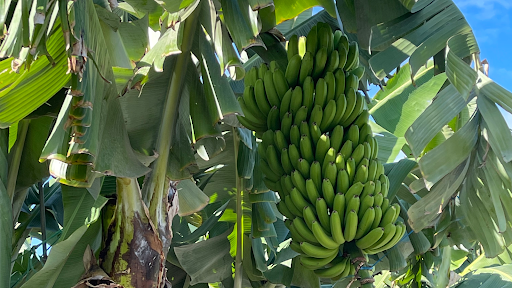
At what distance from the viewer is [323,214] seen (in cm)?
99

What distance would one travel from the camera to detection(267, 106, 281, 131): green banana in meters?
1.14

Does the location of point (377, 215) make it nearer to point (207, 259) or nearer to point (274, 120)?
point (274, 120)

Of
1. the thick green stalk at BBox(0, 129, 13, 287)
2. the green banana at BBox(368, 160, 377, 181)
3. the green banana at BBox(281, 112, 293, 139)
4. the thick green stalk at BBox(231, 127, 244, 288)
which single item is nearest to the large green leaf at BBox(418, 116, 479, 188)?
the green banana at BBox(368, 160, 377, 181)

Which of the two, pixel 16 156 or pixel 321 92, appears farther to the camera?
pixel 16 156

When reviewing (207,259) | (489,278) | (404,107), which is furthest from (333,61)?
(489,278)

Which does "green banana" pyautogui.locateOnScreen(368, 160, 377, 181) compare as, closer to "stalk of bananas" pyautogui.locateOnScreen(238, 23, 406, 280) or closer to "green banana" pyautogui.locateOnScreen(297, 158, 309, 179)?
"stalk of bananas" pyautogui.locateOnScreen(238, 23, 406, 280)

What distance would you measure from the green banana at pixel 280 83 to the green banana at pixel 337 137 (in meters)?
0.18

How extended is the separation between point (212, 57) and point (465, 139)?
63 centimetres

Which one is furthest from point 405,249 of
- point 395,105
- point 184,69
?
point 184,69

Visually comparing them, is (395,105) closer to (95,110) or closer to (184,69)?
(184,69)

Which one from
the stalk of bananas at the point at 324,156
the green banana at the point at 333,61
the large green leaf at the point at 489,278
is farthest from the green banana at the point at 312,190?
the large green leaf at the point at 489,278

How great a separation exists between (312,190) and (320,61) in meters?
0.35

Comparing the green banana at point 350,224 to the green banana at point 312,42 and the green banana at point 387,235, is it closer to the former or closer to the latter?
the green banana at point 387,235

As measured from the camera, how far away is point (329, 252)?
103 cm
